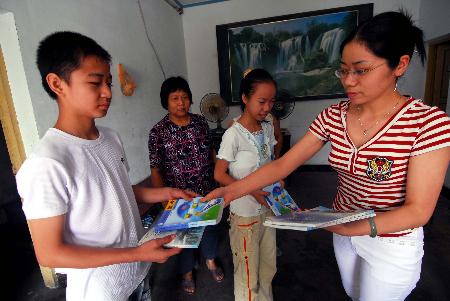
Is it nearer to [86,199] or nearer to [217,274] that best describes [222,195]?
[86,199]

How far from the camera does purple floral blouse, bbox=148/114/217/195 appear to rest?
1947 mm

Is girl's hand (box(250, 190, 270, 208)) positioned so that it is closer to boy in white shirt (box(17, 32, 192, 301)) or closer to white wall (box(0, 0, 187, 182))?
boy in white shirt (box(17, 32, 192, 301))

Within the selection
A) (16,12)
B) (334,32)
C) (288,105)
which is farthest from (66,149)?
(334,32)

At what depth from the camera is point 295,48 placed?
177 inches

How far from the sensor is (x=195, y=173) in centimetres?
201

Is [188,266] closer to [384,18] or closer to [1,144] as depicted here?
[384,18]

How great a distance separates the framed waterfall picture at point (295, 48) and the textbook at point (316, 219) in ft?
13.0

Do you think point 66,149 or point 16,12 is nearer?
point 66,149

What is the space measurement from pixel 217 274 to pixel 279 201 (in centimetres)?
117

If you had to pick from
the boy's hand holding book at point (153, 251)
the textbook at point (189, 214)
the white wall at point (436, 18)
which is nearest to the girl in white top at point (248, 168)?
the textbook at point (189, 214)

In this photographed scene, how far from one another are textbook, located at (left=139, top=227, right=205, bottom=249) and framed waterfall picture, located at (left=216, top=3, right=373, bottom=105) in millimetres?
4154

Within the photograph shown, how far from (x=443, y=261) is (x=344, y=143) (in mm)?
2202

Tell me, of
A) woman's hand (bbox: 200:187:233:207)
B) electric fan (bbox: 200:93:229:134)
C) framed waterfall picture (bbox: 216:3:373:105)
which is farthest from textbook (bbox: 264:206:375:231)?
framed waterfall picture (bbox: 216:3:373:105)

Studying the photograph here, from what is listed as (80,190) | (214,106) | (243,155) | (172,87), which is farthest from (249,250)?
(214,106)
